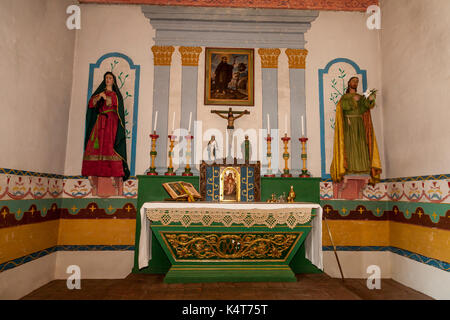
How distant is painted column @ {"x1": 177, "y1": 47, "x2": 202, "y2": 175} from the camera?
4.88 meters

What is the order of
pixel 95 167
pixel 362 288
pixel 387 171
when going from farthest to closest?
pixel 387 171 < pixel 95 167 < pixel 362 288

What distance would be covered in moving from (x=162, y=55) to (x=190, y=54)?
0.52 meters

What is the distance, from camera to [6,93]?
3355 mm

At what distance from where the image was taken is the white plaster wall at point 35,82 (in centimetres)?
339

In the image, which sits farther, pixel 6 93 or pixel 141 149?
pixel 141 149

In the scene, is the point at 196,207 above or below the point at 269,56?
below

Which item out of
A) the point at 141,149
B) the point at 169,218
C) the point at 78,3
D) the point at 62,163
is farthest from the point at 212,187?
the point at 78,3

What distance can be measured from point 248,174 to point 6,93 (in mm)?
3490

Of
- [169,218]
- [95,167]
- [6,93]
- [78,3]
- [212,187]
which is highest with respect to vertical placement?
[78,3]

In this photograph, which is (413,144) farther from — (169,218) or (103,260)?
(103,260)

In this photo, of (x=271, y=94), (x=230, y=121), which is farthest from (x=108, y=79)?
(x=271, y=94)

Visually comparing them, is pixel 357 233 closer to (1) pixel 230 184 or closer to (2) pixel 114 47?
(1) pixel 230 184

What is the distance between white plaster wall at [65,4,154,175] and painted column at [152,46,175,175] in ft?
0.33

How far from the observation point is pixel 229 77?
16.6 ft
